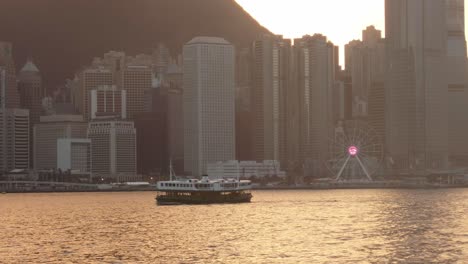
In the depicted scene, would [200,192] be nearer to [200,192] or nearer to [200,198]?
[200,192]

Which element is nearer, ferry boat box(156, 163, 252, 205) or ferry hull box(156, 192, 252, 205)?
ferry hull box(156, 192, 252, 205)

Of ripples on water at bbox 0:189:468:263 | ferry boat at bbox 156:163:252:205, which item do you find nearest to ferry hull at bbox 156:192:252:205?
ferry boat at bbox 156:163:252:205

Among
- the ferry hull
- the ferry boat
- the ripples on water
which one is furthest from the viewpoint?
the ferry boat

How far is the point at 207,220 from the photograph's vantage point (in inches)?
5674

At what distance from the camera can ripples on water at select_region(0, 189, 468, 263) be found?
94000 mm

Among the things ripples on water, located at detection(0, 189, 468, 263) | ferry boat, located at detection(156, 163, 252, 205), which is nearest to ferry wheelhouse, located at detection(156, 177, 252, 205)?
ferry boat, located at detection(156, 163, 252, 205)

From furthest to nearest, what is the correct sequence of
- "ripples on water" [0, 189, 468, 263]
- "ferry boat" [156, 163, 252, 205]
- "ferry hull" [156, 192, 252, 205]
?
"ferry boat" [156, 163, 252, 205] < "ferry hull" [156, 192, 252, 205] < "ripples on water" [0, 189, 468, 263]

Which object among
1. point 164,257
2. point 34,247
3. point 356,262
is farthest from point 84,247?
point 356,262

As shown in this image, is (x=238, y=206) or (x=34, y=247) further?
(x=238, y=206)

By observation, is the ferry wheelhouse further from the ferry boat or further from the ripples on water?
the ripples on water

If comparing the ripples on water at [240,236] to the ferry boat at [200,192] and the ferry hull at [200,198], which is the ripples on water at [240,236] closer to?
the ferry hull at [200,198]

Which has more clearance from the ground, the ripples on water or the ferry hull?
the ferry hull

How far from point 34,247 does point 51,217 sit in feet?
197

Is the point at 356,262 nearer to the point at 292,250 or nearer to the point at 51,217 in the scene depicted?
the point at 292,250
